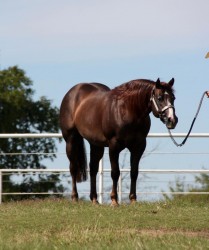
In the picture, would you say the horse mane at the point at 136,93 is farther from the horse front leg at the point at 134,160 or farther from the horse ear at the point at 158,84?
the horse front leg at the point at 134,160

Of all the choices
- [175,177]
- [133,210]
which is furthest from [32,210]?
[175,177]

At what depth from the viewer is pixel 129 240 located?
8.91 meters

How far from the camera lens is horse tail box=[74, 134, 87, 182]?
1448cm

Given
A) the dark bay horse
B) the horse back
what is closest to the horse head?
the dark bay horse

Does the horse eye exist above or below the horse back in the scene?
above

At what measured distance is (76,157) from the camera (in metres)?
14.5

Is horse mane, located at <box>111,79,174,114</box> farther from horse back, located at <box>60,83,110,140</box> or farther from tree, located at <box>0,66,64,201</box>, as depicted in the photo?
tree, located at <box>0,66,64,201</box>

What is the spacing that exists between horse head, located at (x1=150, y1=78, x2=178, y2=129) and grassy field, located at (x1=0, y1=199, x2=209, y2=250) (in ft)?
3.68

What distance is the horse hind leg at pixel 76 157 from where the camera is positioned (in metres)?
14.4

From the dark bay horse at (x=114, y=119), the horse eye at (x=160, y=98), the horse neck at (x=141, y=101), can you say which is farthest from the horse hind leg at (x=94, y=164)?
the horse eye at (x=160, y=98)

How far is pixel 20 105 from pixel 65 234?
3953 centimetres

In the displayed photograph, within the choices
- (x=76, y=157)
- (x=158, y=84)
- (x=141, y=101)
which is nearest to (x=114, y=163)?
(x=141, y=101)

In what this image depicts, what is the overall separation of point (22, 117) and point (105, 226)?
39.7m

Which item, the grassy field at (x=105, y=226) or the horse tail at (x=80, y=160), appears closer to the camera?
the grassy field at (x=105, y=226)
